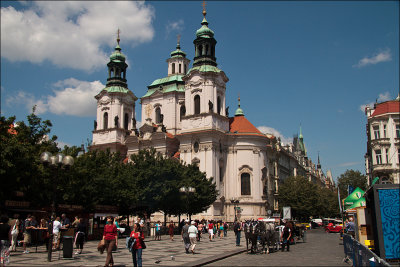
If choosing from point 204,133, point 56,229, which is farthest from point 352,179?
point 56,229

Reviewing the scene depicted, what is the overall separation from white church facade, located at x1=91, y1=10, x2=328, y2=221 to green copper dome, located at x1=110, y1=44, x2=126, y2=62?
36cm

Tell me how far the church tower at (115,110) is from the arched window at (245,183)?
67.5 ft

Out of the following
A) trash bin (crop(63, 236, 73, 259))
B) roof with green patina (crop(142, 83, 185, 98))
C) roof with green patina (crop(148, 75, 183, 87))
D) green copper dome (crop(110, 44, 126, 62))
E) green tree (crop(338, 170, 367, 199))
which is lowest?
trash bin (crop(63, 236, 73, 259))

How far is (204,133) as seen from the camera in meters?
55.3

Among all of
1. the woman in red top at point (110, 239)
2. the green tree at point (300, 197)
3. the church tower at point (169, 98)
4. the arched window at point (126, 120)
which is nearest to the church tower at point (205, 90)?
the church tower at point (169, 98)

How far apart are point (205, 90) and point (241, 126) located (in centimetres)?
819

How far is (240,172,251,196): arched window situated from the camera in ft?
186

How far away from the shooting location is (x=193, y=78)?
5891cm

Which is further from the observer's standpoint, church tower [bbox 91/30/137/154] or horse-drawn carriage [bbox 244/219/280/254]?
church tower [bbox 91/30/137/154]

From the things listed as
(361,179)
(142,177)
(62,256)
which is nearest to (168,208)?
(142,177)

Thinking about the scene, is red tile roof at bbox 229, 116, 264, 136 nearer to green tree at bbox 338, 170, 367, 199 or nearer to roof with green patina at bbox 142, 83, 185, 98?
roof with green patina at bbox 142, 83, 185, 98

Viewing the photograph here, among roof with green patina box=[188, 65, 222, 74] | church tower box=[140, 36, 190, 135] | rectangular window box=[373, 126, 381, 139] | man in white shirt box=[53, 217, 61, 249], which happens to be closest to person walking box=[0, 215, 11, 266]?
man in white shirt box=[53, 217, 61, 249]

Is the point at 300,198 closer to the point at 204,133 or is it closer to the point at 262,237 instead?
the point at 204,133

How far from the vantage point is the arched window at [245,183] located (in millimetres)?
56844
